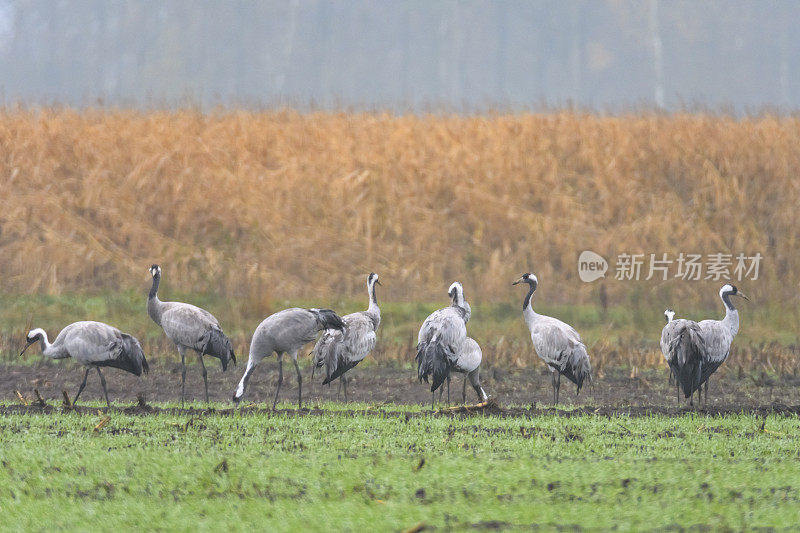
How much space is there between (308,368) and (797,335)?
8681 mm

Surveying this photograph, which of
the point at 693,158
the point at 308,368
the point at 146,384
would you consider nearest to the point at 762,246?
the point at 693,158

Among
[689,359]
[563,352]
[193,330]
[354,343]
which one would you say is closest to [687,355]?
[689,359]

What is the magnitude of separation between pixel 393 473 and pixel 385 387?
6764mm

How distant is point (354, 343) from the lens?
43.4ft

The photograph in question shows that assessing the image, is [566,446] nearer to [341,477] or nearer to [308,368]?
[341,477]

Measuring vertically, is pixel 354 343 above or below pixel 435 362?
above

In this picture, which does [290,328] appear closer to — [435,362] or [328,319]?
[328,319]

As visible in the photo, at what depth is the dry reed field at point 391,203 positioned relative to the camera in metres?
22.4

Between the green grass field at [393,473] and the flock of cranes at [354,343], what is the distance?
201 centimetres

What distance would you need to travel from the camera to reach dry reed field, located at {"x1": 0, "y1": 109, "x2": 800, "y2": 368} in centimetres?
2236

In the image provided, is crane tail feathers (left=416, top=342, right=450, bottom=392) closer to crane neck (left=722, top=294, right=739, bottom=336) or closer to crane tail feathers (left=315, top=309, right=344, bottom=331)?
crane tail feathers (left=315, top=309, right=344, bottom=331)

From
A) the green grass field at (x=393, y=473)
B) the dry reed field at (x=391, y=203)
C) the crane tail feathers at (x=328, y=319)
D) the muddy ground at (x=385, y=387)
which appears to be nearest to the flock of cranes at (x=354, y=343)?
the crane tail feathers at (x=328, y=319)

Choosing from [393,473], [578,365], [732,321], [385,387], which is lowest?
[393,473]

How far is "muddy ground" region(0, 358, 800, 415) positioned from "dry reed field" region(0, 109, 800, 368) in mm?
4980
